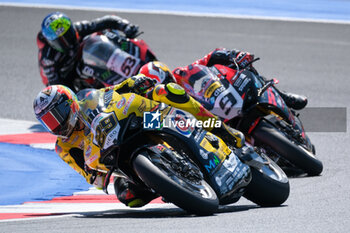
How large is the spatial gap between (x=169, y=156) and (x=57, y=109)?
1.15m

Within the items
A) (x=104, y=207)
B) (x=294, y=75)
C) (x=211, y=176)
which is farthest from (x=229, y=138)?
(x=294, y=75)

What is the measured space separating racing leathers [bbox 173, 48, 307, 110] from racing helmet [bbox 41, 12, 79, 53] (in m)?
2.71

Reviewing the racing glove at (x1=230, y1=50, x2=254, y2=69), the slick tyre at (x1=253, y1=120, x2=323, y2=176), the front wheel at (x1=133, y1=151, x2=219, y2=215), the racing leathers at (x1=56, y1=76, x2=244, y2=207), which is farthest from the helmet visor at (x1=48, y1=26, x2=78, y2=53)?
the front wheel at (x1=133, y1=151, x2=219, y2=215)

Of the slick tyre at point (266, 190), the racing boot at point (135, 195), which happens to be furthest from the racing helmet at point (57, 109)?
the slick tyre at point (266, 190)

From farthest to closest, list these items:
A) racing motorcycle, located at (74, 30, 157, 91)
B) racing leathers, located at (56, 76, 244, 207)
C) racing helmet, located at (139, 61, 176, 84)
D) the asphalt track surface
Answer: racing motorcycle, located at (74, 30, 157, 91) < racing helmet, located at (139, 61, 176, 84) < racing leathers, located at (56, 76, 244, 207) < the asphalt track surface

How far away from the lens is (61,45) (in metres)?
10.0

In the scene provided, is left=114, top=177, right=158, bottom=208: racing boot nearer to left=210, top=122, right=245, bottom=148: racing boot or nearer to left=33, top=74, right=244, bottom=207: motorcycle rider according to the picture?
left=33, top=74, right=244, bottom=207: motorcycle rider

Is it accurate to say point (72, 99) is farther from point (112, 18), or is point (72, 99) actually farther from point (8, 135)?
point (112, 18)

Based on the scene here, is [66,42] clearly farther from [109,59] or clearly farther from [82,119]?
[82,119]

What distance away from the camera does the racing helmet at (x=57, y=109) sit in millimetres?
6070

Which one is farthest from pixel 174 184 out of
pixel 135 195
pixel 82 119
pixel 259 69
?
pixel 259 69

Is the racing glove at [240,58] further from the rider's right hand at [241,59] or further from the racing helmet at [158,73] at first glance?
the racing helmet at [158,73]

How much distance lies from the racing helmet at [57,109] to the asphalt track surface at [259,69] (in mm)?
749

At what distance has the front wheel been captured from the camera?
5148 millimetres
